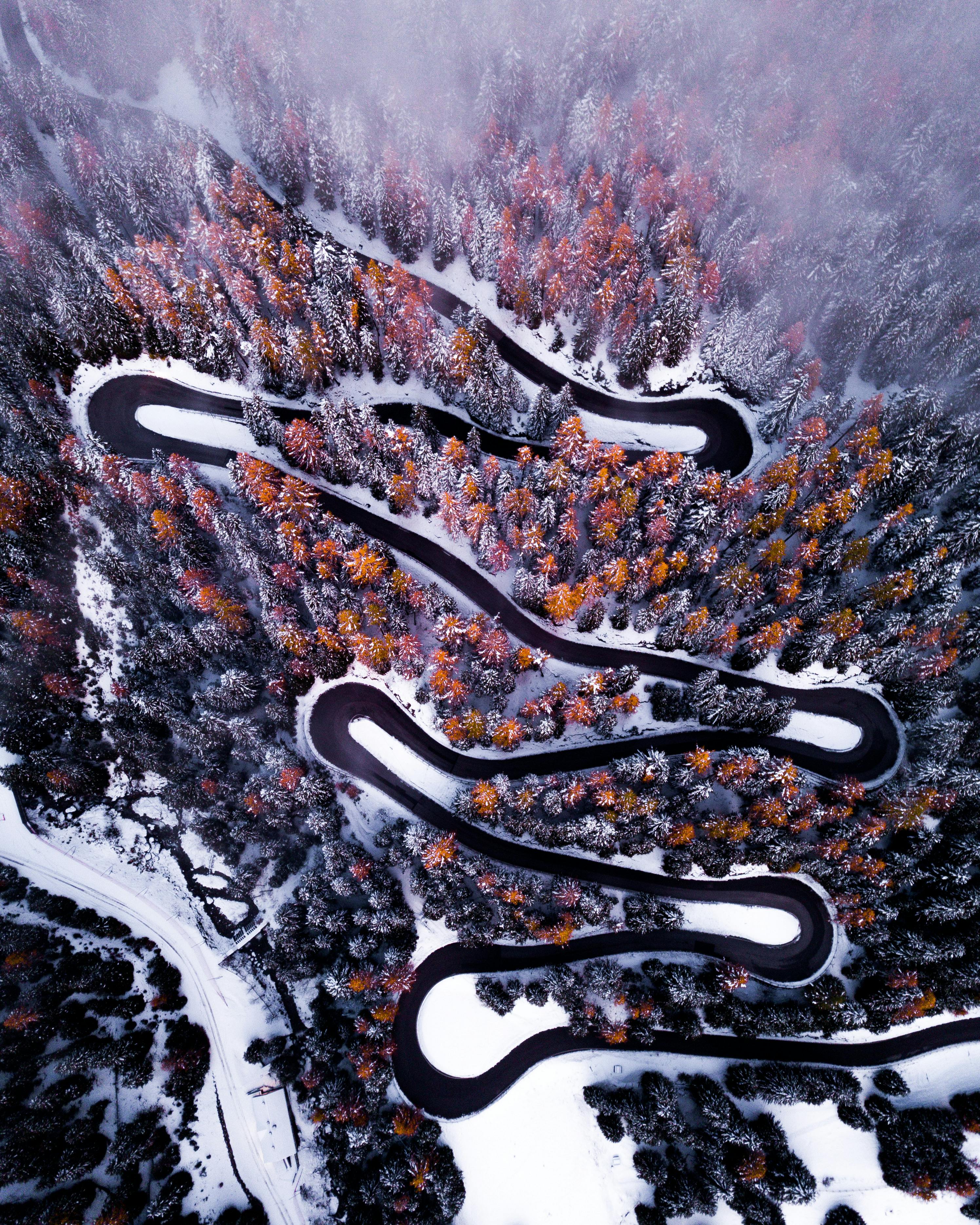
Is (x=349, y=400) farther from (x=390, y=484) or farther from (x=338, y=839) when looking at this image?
(x=338, y=839)

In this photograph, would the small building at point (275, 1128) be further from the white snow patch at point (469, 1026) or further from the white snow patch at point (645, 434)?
the white snow patch at point (645, 434)

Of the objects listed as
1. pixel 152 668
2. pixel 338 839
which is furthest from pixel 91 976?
pixel 152 668

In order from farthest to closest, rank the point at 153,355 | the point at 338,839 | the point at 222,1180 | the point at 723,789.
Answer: the point at 153,355 → the point at 723,789 → the point at 338,839 → the point at 222,1180

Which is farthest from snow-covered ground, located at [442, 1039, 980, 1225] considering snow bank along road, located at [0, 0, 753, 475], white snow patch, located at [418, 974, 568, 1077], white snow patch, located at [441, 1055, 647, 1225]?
snow bank along road, located at [0, 0, 753, 475]

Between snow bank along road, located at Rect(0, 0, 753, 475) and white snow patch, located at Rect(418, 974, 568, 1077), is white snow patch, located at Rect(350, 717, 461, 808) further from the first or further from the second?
snow bank along road, located at Rect(0, 0, 753, 475)

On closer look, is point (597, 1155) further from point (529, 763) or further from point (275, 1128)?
point (529, 763)

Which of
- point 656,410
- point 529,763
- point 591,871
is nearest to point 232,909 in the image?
point 529,763
